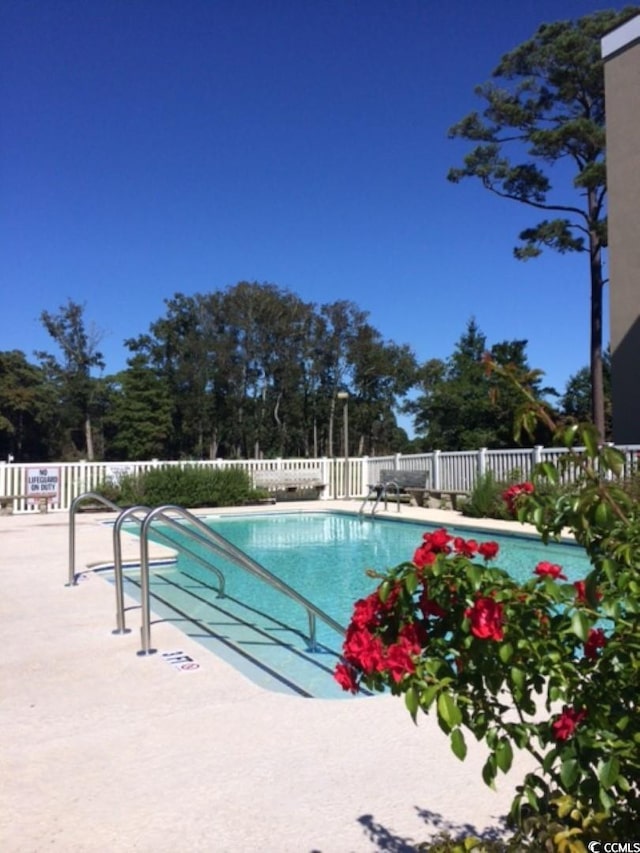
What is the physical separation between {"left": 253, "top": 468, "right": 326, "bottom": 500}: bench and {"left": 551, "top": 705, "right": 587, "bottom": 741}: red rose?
702 inches

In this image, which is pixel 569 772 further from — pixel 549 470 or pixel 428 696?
pixel 549 470

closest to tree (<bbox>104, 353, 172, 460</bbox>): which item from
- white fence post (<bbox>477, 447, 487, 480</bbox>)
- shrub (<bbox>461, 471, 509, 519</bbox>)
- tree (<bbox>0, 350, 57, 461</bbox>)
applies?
tree (<bbox>0, 350, 57, 461</bbox>)

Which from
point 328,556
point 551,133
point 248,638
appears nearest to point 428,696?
point 248,638

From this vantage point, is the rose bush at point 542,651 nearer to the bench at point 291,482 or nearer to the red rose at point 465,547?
the red rose at point 465,547

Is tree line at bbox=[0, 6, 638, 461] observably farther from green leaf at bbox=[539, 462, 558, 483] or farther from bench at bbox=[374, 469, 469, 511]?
green leaf at bbox=[539, 462, 558, 483]

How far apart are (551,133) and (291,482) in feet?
46.0

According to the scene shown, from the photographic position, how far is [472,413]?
30844 millimetres

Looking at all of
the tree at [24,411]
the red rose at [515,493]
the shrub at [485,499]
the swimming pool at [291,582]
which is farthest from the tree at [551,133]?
the tree at [24,411]

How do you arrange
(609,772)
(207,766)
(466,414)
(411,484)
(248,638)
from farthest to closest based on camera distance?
(466,414) < (411,484) < (248,638) < (207,766) < (609,772)

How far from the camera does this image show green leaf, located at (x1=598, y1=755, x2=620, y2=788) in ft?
4.07

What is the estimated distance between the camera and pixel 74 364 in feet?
132

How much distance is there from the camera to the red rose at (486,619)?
1.30 m

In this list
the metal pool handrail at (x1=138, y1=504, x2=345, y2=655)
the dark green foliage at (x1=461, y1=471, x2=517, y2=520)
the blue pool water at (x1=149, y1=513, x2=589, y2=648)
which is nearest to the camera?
the metal pool handrail at (x1=138, y1=504, x2=345, y2=655)

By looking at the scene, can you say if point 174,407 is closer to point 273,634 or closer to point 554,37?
point 554,37
